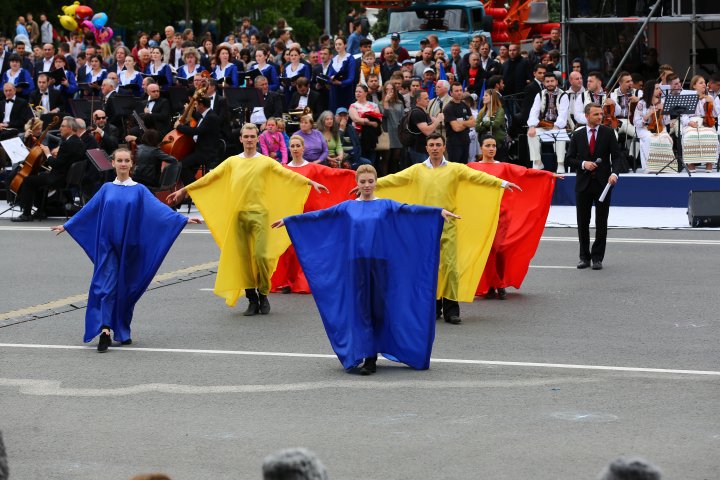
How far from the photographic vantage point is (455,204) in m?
12.3

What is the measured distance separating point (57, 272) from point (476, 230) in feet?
17.5

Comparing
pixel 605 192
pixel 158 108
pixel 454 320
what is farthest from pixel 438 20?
pixel 454 320

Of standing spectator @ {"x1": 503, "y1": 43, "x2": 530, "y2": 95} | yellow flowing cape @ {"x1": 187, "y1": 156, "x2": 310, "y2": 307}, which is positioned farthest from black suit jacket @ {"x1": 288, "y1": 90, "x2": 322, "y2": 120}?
yellow flowing cape @ {"x1": 187, "y1": 156, "x2": 310, "y2": 307}

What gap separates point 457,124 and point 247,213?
864 centimetres

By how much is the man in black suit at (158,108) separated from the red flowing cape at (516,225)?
29.9 feet

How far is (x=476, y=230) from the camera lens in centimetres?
1267

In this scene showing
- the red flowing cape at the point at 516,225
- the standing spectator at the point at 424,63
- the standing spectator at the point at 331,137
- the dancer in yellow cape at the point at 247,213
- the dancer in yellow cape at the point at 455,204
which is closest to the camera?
the dancer in yellow cape at the point at 455,204

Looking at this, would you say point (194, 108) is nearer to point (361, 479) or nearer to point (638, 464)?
point (361, 479)

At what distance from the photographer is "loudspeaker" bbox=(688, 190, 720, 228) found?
18.8 metres

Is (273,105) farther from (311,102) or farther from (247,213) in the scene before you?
(247,213)

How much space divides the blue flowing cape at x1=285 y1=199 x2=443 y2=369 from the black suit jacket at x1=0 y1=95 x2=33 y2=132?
1467 centimetres

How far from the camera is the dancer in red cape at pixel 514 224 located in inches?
538

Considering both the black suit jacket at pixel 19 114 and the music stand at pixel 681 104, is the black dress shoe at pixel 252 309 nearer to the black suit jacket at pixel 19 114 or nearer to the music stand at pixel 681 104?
the music stand at pixel 681 104

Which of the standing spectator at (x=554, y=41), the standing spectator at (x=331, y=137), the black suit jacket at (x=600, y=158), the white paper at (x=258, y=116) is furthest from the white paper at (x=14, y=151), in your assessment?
the standing spectator at (x=554, y=41)
